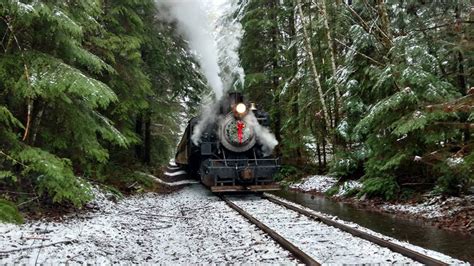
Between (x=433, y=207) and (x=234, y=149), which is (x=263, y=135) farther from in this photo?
(x=433, y=207)

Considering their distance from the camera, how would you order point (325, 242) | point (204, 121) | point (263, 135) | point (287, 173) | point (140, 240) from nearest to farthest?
point (325, 242), point (140, 240), point (263, 135), point (204, 121), point (287, 173)

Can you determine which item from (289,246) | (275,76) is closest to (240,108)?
(275,76)

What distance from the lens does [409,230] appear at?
805 cm

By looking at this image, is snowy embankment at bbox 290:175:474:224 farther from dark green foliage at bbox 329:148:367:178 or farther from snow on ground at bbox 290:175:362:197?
dark green foliage at bbox 329:148:367:178

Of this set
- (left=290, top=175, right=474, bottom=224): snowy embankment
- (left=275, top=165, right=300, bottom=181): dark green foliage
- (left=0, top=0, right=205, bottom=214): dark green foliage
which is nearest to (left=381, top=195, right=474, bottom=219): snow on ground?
(left=290, top=175, right=474, bottom=224): snowy embankment

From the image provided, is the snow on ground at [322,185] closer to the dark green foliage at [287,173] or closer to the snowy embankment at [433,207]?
the dark green foliage at [287,173]

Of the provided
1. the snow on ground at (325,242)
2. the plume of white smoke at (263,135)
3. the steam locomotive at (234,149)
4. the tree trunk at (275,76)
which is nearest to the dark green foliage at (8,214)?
the snow on ground at (325,242)

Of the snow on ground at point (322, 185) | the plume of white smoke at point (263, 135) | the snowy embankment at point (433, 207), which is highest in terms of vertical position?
the plume of white smoke at point (263, 135)

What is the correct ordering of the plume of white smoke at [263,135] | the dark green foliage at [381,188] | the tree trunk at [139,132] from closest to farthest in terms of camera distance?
Answer: the dark green foliage at [381,188] → the plume of white smoke at [263,135] → the tree trunk at [139,132]

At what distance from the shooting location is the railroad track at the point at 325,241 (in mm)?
5723

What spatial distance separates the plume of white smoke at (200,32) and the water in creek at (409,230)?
7.29 metres

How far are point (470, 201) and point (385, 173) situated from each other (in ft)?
8.89

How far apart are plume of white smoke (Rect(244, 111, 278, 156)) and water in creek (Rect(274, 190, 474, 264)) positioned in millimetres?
3452

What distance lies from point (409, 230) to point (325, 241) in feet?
6.75
